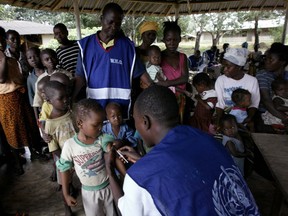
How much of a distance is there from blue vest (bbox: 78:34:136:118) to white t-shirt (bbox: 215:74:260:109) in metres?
1.05

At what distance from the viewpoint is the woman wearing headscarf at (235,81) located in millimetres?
2414

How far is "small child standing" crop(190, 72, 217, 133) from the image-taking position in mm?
3422

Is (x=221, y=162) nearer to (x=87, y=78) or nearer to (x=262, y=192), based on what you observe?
(x=87, y=78)

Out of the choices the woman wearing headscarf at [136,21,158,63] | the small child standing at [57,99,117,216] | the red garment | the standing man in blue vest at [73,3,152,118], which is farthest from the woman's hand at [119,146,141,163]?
the red garment

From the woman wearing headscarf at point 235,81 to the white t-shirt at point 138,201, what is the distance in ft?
6.37

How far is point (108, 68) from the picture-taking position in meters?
2.14

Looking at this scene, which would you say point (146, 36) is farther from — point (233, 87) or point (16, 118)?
point (16, 118)

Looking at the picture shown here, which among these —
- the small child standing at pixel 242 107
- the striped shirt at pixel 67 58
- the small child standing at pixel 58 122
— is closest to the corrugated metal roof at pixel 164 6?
the striped shirt at pixel 67 58

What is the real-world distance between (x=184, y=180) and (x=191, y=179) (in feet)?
0.09

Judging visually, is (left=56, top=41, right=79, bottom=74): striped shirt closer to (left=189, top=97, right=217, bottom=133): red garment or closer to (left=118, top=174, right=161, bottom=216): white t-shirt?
(left=189, top=97, right=217, bottom=133): red garment

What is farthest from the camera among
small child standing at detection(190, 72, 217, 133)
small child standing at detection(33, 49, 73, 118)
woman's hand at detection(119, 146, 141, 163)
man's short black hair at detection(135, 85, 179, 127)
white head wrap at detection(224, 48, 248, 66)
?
small child standing at detection(190, 72, 217, 133)

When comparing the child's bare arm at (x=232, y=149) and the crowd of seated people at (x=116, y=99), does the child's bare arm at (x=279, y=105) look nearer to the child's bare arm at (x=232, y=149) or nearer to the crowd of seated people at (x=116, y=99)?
the crowd of seated people at (x=116, y=99)

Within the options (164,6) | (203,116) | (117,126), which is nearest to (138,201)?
(117,126)

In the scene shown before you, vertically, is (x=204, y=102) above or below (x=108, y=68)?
below
